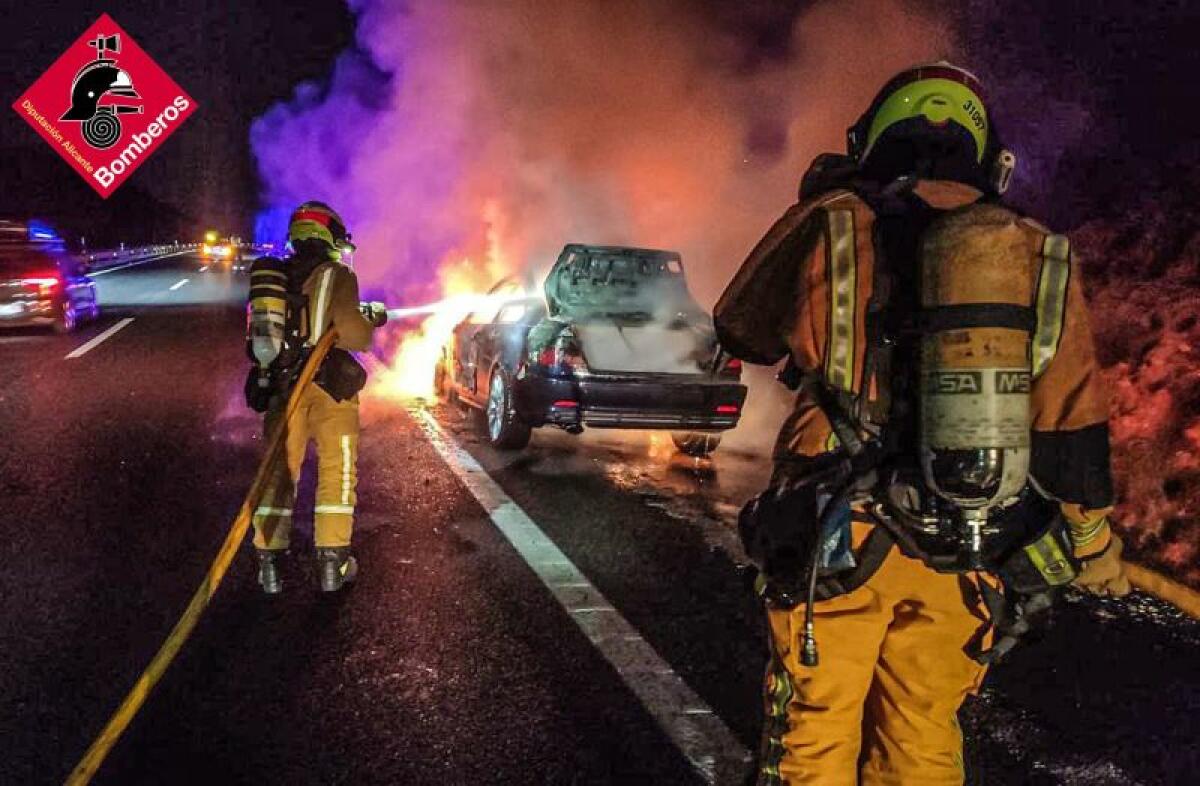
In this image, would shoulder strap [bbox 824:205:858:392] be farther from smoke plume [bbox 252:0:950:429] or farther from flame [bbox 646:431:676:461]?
smoke plume [bbox 252:0:950:429]

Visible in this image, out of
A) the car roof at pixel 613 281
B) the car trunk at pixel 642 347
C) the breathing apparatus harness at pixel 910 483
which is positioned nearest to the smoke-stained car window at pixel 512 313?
the car roof at pixel 613 281

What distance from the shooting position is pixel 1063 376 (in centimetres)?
185

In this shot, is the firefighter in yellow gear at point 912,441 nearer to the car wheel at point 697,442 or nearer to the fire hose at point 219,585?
the fire hose at point 219,585

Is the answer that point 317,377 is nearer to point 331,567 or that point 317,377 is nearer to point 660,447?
point 331,567

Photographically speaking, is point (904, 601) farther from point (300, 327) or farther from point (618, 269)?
point (618, 269)

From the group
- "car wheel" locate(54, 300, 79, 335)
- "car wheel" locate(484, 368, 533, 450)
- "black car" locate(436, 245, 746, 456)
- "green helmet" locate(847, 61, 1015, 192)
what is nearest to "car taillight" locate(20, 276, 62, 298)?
"car wheel" locate(54, 300, 79, 335)

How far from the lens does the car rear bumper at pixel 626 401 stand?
6.90 m

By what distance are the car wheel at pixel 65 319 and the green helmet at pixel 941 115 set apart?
14.5 m

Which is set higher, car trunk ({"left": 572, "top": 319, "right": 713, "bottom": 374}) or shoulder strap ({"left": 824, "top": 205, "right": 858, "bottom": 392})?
shoulder strap ({"left": 824, "top": 205, "right": 858, "bottom": 392})

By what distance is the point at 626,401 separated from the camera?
6941mm

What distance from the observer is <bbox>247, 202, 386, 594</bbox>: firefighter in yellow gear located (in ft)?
13.7

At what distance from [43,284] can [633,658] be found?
1310 cm

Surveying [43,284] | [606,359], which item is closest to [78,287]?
[43,284]

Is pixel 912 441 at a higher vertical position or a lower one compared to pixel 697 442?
higher
